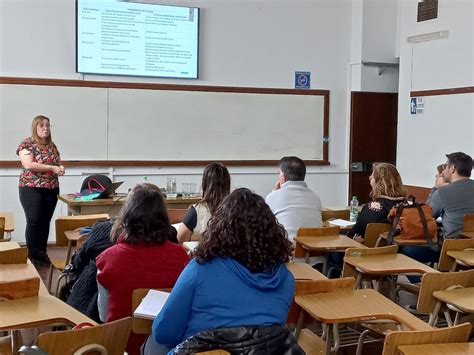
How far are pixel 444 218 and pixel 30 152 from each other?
3.73m

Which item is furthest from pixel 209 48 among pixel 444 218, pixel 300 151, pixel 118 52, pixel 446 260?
pixel 446 260

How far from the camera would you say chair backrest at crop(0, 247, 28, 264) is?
3283 millimetres

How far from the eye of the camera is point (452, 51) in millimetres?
7328

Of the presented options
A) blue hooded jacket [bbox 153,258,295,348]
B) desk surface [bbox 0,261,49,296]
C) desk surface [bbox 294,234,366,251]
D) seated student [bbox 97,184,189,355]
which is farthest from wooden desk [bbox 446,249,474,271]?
desk surface [bbox 0,261,49,296]

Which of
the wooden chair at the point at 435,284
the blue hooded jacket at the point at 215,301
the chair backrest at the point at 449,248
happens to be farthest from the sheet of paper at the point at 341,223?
the blue hooded jacket at the point at 215,301

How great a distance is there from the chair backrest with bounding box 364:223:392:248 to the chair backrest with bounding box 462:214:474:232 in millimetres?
691

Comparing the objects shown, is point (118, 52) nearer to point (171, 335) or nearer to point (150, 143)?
point (150, 143)

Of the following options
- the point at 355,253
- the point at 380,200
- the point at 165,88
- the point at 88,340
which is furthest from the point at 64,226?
the point at 165,88

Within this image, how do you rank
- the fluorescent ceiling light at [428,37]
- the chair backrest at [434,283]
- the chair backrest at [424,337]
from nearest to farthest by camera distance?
1. the chair backrest at [424,337]
2. the chair backrest at [434,283]
3. the fluorescent ceiling light at [428,37]

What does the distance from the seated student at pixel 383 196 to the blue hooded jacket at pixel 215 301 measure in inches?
105

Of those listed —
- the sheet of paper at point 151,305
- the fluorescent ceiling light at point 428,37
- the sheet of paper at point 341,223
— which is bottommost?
the sheet of paper at point 341,223

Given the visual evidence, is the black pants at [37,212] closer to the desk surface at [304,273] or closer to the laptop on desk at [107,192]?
the laptop on desk at [107,192]

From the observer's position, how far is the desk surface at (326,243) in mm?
3902

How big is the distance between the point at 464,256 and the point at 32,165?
382 cm
